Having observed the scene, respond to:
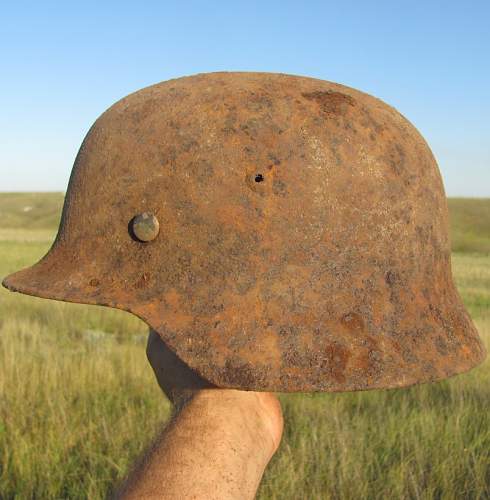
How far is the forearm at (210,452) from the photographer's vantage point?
125 centimetres

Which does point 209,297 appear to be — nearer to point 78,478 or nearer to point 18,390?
point 78,478

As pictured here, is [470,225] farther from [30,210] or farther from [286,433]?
[30,210]

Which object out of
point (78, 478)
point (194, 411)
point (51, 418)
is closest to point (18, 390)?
point (51, 418)

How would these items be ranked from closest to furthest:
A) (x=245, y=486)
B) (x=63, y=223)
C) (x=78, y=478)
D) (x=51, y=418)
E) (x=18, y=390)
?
(x=245, y=486) → (x=63, y=223) → (x=78, y=478) → (x=51, y=418) → (x=18, y=390)

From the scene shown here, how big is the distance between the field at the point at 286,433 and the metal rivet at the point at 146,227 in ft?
3.45

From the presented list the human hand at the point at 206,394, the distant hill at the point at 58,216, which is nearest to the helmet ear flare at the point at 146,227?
the human hand at the point at 206,394

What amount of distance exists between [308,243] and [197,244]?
30cm

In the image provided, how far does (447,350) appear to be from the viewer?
1596 millimetres

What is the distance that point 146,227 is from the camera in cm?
153

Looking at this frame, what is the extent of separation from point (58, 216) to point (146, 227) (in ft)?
239

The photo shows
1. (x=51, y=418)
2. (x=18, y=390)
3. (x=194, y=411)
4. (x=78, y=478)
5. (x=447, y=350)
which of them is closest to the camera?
(x=194, y=411)

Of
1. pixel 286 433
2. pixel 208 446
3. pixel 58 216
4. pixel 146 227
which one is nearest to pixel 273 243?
pixel 146 227

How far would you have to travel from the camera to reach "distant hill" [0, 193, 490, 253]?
45.9 meters

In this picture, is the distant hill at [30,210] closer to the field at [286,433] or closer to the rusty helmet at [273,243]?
the field at [286,433]
